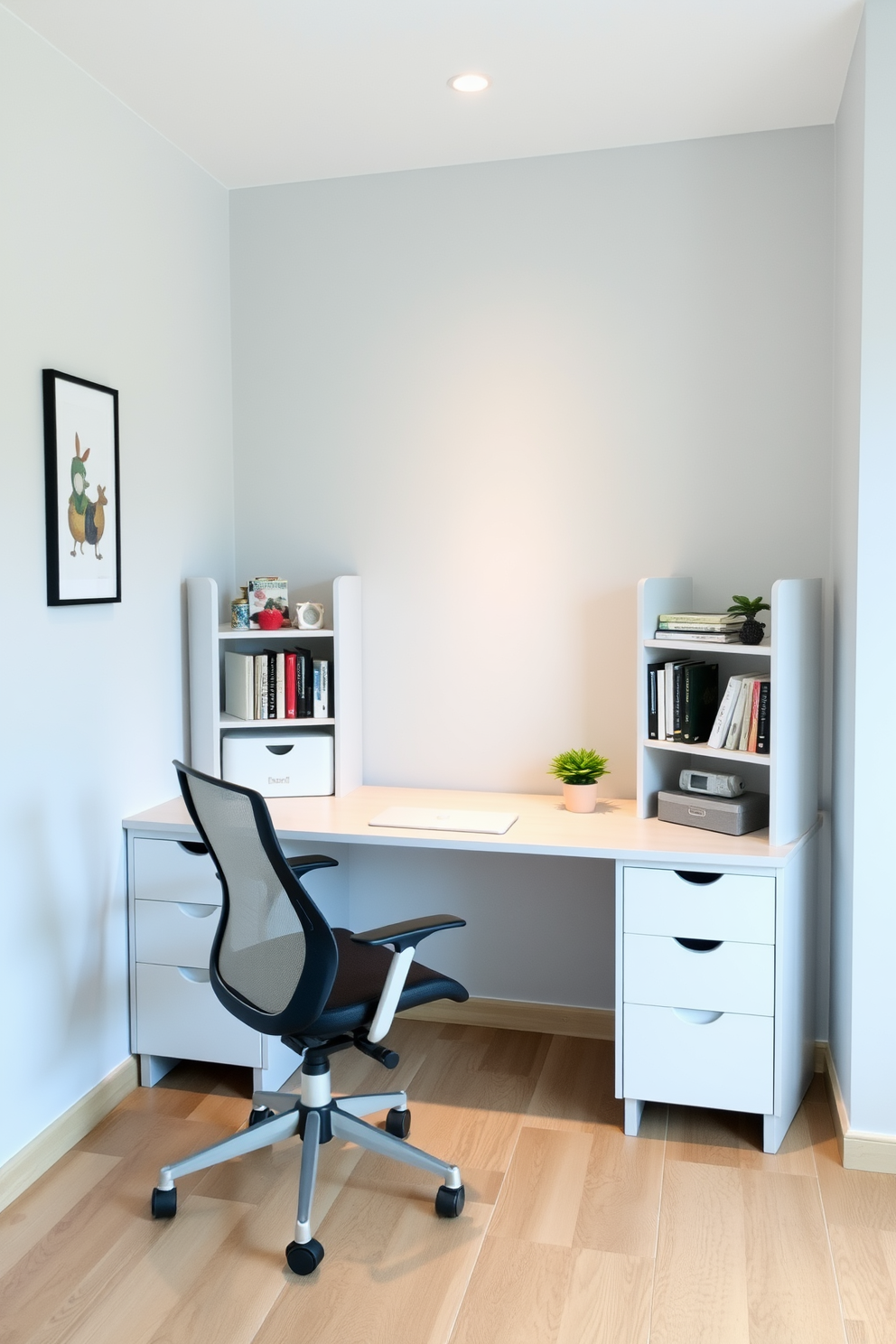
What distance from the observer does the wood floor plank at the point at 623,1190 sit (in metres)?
2.22

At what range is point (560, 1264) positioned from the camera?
2139 millimetres

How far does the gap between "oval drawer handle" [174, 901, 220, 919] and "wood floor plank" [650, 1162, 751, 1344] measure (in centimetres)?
128

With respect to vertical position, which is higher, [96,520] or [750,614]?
[96,520]

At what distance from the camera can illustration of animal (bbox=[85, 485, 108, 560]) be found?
8.63ft

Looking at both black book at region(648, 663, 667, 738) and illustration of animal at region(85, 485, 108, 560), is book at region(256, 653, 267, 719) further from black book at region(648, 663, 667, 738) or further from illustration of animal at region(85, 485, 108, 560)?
black book at region(648, 663, 667, 738)

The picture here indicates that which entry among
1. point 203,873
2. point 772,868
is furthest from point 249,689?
point 772,868

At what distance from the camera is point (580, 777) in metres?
2.97

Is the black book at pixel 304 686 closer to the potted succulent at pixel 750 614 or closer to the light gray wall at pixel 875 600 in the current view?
the potted succulent at pixel 750 614

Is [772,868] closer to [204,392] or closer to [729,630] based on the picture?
[729,630]

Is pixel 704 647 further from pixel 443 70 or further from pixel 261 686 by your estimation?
pixel 443 70

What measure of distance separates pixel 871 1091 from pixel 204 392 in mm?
2604

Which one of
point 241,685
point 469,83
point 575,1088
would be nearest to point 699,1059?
point 575,1088

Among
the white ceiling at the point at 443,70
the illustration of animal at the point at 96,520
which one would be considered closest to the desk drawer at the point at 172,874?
the illustration of animal at the point at 96,520

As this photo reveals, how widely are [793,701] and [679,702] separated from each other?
0.31 m
